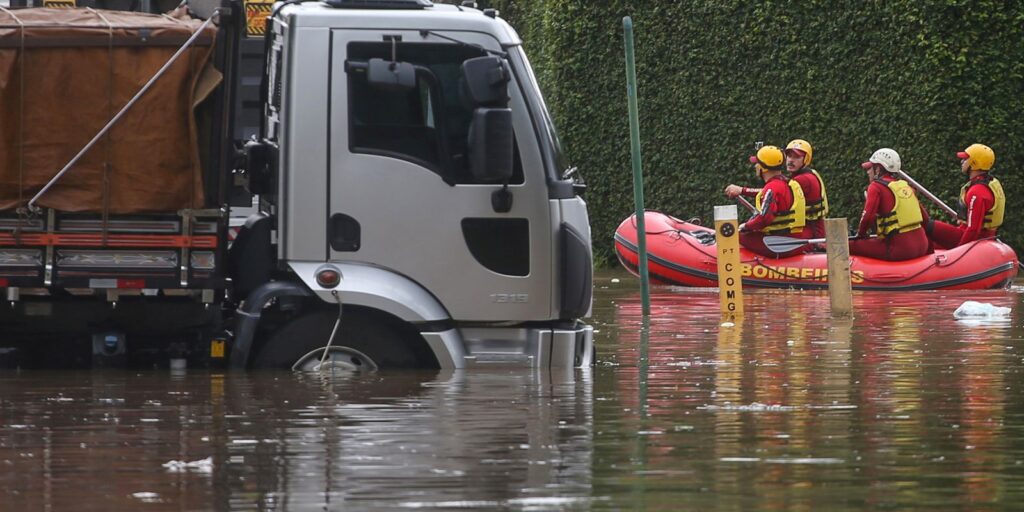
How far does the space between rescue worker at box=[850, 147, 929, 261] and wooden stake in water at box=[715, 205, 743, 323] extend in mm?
5141

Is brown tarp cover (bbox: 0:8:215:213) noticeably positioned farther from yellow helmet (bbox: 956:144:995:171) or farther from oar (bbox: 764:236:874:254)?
yellow helmet (bbox: 956:144:995:171)

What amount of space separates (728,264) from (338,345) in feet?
22.4

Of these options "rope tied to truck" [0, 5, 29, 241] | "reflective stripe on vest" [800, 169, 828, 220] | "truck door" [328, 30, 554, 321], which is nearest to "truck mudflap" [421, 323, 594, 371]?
"truck door" [328, 30, 554, 321]

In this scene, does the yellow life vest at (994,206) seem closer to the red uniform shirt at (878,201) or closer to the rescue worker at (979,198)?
the rescue worker at (979,198)

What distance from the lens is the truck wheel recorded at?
11.2 m

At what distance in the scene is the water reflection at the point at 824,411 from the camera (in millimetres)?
7621

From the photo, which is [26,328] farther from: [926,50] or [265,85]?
[926,50]

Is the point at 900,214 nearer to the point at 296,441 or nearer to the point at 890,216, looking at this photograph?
the point at 890,216

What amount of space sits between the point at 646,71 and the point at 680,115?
744 millimetres

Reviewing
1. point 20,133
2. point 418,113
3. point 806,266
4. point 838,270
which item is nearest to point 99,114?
point 20,133

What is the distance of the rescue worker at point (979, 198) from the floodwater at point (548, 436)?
30.2 feet

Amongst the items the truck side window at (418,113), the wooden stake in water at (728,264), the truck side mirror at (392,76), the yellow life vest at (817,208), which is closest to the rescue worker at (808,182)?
the yellow life vest at (817,208)

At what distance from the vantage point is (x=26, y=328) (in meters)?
11.6

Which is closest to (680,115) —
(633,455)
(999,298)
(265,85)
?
(999,298)
